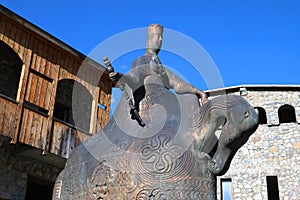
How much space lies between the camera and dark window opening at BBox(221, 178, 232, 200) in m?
18.0

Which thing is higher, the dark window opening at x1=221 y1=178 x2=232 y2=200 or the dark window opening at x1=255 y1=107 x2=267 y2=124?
the dark window opening at x1=255 y1=107 x2=267 y2=124

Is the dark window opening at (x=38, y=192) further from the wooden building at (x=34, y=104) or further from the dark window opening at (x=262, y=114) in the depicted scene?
the dark window opening at (x=262, y=114)

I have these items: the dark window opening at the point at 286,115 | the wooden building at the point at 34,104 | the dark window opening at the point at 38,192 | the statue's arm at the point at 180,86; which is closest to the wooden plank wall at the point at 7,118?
the wooden building at the point at 34,104

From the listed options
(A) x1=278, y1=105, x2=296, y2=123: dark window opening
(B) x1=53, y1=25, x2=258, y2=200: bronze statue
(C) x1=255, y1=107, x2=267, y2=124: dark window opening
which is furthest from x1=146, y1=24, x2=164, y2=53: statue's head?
(A) x1=278, y1=105, x2=296, y2=123: dark window opening

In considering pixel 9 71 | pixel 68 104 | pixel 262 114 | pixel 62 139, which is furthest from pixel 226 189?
pixel 9 71

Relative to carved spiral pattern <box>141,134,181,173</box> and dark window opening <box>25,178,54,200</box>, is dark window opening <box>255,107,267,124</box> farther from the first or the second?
carved spiral pattern <box>141,134,181,173</box>

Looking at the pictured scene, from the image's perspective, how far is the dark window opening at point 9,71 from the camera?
13.1 m

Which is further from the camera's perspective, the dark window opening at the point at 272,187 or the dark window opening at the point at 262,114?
the dark window opening at the point at 262,114

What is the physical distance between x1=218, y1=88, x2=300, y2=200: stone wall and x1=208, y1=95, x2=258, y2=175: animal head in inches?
640

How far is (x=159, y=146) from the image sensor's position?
229cm

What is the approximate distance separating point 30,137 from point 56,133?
0.85 meters

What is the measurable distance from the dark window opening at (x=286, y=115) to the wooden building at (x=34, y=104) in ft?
31.6

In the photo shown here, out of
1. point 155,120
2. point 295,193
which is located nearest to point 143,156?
point 155,120

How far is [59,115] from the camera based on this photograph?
48.0 feet
